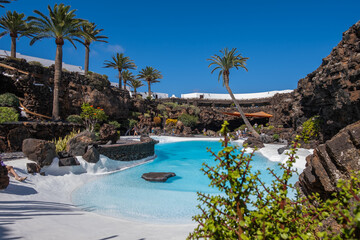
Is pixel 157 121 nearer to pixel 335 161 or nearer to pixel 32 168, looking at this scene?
pixel 32 168

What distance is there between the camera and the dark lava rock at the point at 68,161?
27.4 feet

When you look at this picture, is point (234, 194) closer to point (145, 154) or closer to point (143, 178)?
point (143, 178)

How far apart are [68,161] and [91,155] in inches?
48.2

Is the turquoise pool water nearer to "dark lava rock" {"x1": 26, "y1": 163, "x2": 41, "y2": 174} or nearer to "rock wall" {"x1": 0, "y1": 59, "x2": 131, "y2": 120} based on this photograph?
"dark lava rock" {"x1": 26, "y1": 163, "x2": 41, "y2": 174}

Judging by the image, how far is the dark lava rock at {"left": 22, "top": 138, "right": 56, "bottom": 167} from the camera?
7633mm

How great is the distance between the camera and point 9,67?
1716 cm

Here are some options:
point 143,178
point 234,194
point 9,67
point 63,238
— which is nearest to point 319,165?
point 234,194

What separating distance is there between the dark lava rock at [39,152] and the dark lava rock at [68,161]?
46 cm

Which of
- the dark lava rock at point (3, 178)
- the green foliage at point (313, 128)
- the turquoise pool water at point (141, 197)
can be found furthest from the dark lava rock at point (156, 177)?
the green foliage at point (313, 128)

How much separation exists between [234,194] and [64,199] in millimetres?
6728

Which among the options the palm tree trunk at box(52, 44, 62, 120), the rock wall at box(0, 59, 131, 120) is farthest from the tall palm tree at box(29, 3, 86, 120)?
the rock wall at box(0, 59, 131, 120)

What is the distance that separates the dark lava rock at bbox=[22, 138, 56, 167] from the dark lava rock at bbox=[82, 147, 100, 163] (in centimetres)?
175

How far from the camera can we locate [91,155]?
9680mm

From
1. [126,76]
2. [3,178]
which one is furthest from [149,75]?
[3,178]
